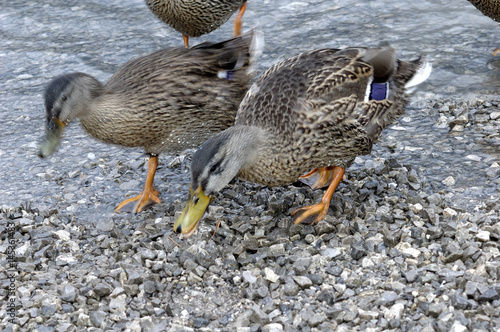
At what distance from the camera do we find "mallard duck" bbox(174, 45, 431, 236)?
3.74 metres

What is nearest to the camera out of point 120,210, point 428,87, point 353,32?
point 120,210

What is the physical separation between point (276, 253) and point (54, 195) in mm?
1709

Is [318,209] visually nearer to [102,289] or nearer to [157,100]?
[157,100]

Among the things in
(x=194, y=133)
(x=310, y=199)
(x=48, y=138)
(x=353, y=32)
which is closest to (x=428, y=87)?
(x=353, y=32)

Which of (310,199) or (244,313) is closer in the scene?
(244,313)

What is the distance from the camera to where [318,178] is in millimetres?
4684

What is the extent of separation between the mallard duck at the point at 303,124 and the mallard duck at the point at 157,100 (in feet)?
1.07

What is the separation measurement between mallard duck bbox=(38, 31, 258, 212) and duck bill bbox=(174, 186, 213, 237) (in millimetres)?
779

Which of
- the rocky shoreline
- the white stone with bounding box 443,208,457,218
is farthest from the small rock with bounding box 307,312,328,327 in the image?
the white stone with bounding box 443,208,457,218

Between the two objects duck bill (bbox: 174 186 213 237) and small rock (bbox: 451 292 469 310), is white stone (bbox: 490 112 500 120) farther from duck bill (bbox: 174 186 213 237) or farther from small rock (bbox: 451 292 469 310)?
duck bill (bbox: 174 186 213 237)

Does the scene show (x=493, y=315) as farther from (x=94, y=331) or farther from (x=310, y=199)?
(x=94, y=331)

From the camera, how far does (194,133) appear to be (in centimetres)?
445

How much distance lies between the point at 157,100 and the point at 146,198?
0.69 metres

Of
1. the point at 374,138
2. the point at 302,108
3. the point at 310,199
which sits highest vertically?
the point at 302,108
